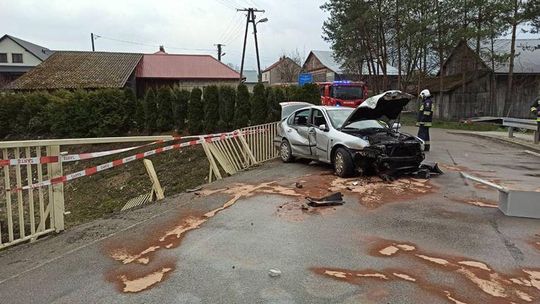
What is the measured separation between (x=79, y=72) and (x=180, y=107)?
20030 millimetres

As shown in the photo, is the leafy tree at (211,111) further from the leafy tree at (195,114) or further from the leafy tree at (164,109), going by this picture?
the leafy tree at (164,109)

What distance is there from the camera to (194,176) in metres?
13.9

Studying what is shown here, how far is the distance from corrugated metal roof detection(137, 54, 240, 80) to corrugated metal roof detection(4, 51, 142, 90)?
1527 millimetres

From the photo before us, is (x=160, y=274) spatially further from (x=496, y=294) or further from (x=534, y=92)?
(x=534, y=92)

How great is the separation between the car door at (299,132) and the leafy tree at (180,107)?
1037cm

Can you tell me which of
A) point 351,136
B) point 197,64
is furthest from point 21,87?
point 351,136

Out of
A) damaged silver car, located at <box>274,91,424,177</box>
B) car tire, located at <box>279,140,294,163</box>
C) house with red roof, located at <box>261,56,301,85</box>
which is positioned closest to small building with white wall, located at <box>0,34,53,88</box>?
house with red roof, located at <box>261,56,301,85</box>

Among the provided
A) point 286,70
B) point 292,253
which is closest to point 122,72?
point 292,253

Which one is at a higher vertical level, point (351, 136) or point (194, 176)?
point (351, 136)

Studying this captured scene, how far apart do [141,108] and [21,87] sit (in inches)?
728

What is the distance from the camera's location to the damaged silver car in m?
8.62

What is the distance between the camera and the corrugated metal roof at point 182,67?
→ 133 ft

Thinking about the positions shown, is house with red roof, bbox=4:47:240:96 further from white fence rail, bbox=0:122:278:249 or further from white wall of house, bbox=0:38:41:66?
white fence rail, bbox=0:122:278:249

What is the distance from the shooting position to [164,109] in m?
21.4
